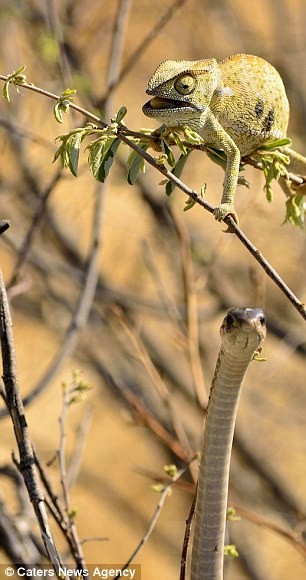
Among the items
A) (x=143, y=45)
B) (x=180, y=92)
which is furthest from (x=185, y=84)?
(x=143, y=45)

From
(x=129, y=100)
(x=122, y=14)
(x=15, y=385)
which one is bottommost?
(x=15, y=385)

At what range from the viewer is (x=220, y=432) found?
1163 mm

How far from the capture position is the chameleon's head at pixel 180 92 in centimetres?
147

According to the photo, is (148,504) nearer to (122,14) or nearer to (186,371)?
(186,371)

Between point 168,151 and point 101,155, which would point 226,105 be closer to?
point 168,151

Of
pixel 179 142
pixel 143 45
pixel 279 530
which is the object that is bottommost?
pixel 279 530

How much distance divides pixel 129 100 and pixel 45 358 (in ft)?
10.8

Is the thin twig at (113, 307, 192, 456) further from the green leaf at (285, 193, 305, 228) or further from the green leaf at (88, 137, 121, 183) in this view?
the green leaf at (88, 137, 121, 183)

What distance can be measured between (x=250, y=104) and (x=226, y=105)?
2.3 inches

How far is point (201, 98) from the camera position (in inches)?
60.6

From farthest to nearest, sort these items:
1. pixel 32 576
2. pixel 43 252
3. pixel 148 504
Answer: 1. pixel 148 504
2. pixel 43 252
3. pixel 32 576

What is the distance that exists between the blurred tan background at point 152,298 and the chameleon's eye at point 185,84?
122 centimetres

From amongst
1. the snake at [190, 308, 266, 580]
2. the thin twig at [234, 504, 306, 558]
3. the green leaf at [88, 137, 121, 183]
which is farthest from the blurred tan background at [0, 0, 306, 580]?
the snake at [190, 308, 266, 580]

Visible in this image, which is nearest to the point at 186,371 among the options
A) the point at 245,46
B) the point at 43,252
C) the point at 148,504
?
the point at 43,252
